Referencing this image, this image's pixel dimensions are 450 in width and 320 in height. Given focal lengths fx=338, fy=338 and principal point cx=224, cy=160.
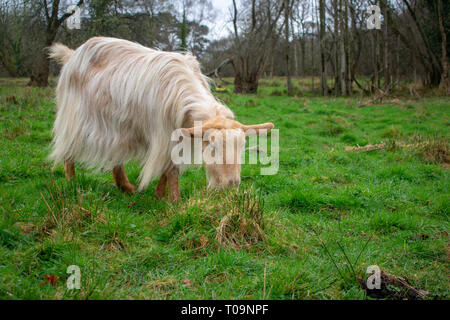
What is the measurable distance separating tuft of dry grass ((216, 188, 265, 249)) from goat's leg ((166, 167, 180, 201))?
97 centimetres

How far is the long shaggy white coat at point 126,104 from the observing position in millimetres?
3809

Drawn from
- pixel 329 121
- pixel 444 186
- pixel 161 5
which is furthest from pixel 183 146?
pixel 161 5

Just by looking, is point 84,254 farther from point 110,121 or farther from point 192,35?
point 192,35

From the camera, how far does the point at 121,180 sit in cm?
455

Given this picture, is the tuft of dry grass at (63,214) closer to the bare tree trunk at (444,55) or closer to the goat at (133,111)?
the goat at (133,111)

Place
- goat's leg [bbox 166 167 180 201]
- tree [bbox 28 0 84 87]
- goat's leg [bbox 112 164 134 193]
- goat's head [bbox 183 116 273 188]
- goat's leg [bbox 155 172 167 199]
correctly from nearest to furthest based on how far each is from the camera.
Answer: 1. goat's head [bbox 183 116 273 188]
2. goat's leg [bbox 166 167 180 201]
3. goat's leg [bbox 155 172 167 199]
4. goat's leg [bbox 112 164 134 193]
5. tree [bbox 28 0 84 87]

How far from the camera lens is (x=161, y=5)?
832 inches

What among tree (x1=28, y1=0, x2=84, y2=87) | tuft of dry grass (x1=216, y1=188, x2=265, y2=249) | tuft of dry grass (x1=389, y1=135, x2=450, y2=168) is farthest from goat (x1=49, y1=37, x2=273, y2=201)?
tree (x1=28, y1=0, x2=84, y2=87)

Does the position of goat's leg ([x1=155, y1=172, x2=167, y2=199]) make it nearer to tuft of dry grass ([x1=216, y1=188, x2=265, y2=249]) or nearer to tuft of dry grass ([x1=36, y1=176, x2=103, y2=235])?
tuft of dry grass ([x1=36, y1=176, x2=103, y2=235])

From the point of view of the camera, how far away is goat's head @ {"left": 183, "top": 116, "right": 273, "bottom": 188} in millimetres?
3338

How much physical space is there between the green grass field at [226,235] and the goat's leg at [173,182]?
15 centimetres

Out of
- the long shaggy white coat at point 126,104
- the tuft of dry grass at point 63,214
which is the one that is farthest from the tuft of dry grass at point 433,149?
the tuft of dry grass at point 63,214

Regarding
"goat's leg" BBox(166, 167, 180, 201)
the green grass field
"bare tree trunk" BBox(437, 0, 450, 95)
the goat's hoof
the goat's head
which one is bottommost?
the green grass field

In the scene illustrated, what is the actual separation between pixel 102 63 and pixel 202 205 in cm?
238
